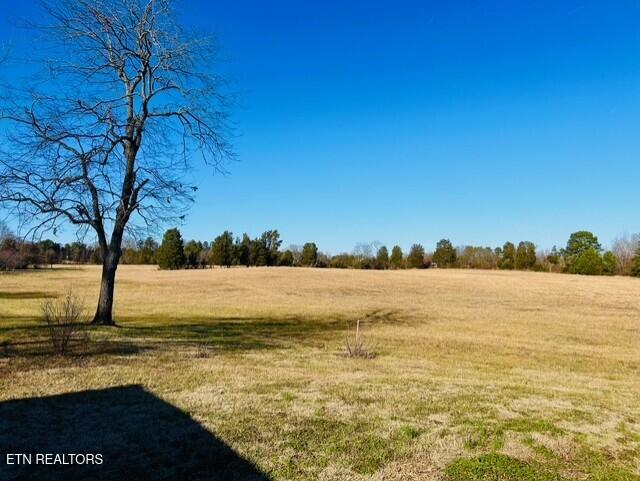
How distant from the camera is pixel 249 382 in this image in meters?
8.48

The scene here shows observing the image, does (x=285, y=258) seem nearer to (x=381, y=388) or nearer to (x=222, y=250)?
(x=222, y=250)

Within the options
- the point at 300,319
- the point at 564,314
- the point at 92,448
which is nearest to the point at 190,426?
the point at 92,448

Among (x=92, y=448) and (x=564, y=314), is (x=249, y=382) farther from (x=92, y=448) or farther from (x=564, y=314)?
(x=564, y=314)

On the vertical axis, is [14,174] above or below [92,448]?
above

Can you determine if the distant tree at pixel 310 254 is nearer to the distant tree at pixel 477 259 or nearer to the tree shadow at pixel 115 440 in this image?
the distant tree at pixel 477 259

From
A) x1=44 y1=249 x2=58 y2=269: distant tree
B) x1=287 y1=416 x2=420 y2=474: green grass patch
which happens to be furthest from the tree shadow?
x1=44 y1=249 x2=58 y2=269: distant tree

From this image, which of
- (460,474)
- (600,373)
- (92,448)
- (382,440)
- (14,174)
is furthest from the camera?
(14,174)

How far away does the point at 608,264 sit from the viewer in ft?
262

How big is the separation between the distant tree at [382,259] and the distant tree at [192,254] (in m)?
40.6

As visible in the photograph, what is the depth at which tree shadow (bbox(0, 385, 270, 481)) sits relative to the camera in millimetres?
4598

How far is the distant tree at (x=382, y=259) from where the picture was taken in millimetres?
105500

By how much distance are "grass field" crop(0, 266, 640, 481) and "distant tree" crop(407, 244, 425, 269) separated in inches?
3200

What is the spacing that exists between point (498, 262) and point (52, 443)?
101 m

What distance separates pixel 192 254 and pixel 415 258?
49.1 metres
